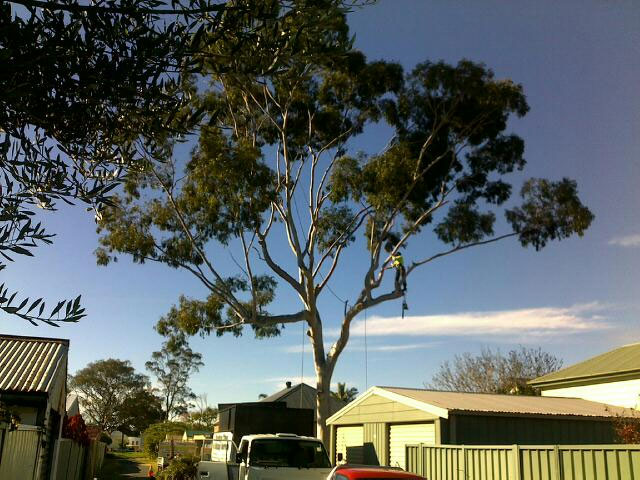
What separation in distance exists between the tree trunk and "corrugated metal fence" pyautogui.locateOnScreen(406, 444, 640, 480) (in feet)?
26.7

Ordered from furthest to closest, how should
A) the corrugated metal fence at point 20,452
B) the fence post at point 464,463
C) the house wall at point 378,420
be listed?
the house wall at point 378,420 → the fence post at point 464,463 → the corrugated metal fence at point 20,452

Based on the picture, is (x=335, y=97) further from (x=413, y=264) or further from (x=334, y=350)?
(x=334, y=350)

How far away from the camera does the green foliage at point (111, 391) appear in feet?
262

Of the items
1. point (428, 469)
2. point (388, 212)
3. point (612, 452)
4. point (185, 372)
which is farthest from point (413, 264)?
point (185, 372)

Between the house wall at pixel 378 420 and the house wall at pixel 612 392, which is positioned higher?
the house wall at pixel 612 392

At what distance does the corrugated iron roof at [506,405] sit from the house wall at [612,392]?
0.95m

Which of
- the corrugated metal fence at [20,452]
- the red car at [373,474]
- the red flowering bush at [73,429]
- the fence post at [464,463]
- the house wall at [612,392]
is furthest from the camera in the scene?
the house wall at [612,392]

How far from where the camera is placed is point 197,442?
2014 inches

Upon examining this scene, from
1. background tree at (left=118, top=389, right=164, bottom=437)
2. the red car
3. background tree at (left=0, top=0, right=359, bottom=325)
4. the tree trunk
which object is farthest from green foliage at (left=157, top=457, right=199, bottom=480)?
background tree at (left=118, top=389, right=164, bottom=437)

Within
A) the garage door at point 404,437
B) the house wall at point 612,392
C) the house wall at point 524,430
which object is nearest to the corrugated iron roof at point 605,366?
the house wall at point 612,392

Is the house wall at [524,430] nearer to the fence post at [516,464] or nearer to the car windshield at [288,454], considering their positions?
the car windshield at [288,454]

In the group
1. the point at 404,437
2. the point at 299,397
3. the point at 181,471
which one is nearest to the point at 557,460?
the point at 404,437

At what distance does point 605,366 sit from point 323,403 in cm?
1079

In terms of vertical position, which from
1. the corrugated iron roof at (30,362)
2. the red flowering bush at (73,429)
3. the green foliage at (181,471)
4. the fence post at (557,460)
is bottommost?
the green foliage at (181,471)
